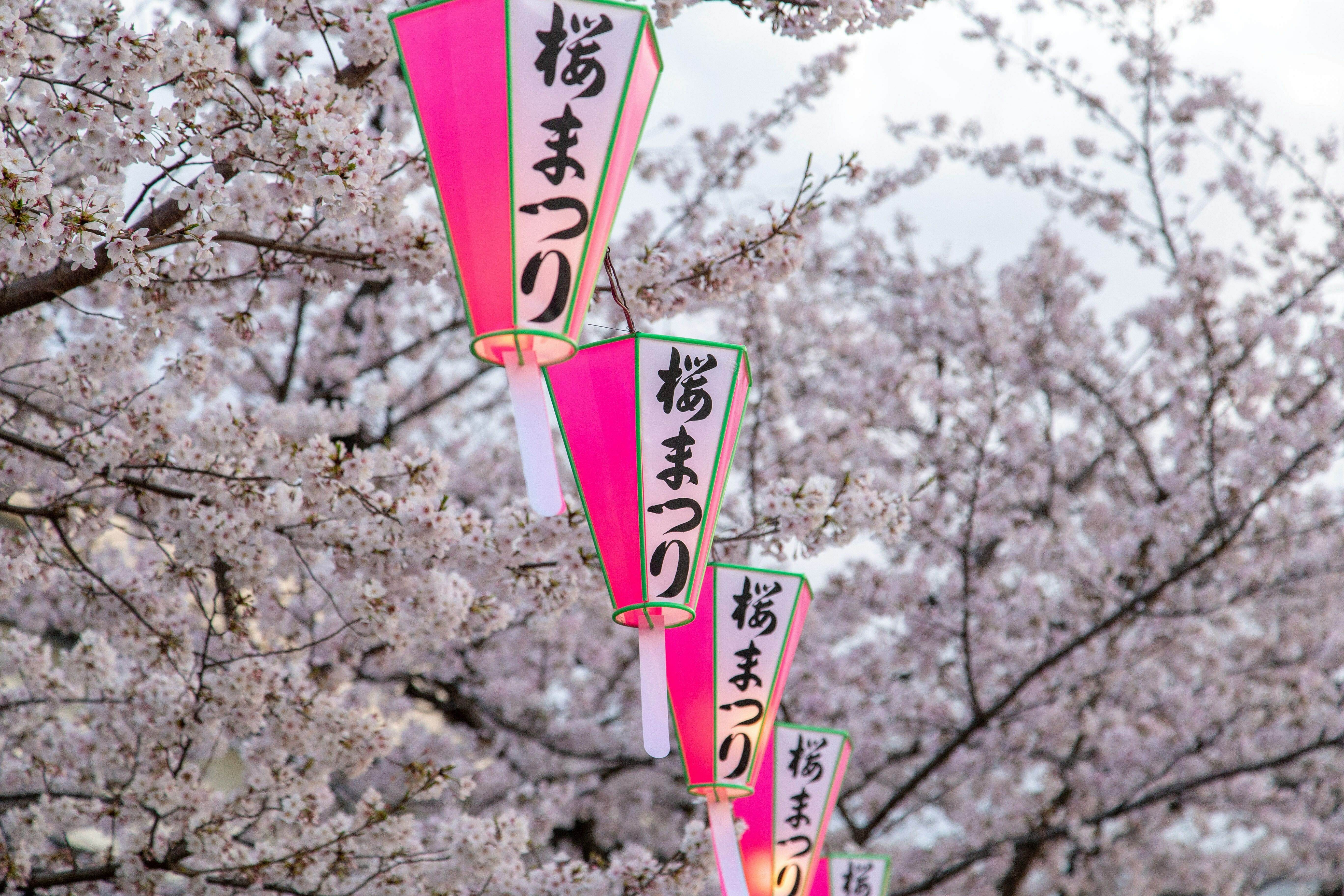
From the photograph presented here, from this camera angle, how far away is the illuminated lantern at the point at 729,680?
117 inches

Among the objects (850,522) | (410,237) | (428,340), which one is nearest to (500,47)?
(410,237)

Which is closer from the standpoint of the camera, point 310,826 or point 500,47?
point 500,47

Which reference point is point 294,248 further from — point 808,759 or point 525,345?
point 808,759

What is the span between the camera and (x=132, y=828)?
4.18 m

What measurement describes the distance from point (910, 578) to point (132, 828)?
17.4 ft

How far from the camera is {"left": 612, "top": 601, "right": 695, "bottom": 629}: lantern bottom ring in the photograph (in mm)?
2412

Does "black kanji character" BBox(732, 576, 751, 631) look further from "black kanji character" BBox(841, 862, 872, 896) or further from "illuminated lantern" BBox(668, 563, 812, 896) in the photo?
"black kanji character" BBox(841, 862, 872, 896)

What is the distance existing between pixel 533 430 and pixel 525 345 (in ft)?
0.57

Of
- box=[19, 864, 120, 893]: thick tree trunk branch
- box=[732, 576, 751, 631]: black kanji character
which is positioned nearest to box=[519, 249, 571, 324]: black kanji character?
box=[732, 576, 751, 631]: black kanji character

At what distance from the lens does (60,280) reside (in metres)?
2.85

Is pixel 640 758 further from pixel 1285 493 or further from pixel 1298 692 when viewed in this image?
pixel 1298 692

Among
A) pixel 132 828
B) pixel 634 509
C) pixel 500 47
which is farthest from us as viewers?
pixel 132 828

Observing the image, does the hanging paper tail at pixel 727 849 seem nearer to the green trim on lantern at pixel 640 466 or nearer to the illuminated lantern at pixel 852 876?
the green trim on lantern at pixel 640 466

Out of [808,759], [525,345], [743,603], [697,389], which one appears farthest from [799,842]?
[525,345]
